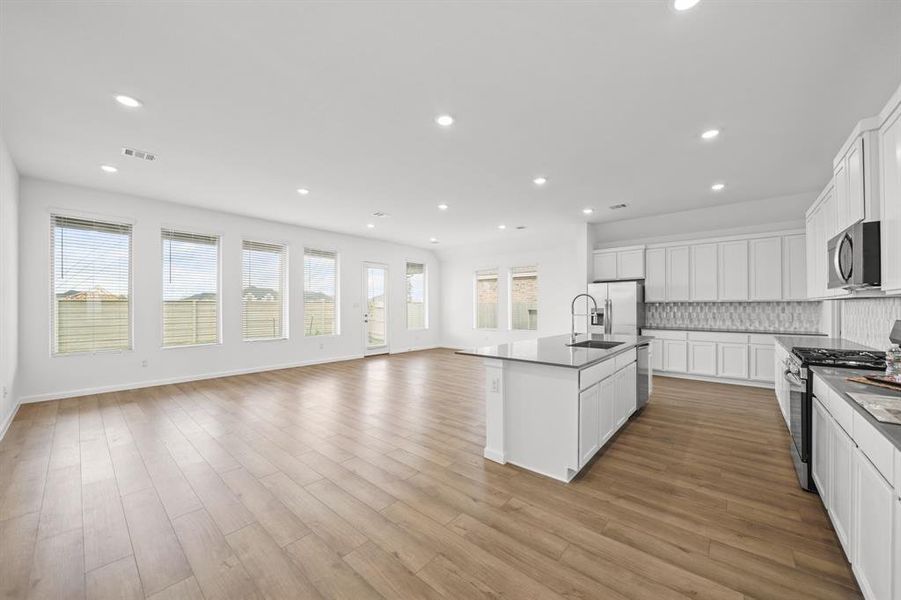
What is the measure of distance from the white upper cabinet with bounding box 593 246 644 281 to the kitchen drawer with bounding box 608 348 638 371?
3.16 m

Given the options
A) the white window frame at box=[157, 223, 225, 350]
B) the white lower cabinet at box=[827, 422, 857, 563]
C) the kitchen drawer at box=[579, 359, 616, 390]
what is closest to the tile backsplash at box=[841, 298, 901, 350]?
the white lower cabinet at box=[827, 422, 857, 563]

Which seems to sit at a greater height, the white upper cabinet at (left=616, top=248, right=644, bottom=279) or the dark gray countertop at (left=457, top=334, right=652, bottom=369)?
the white upper cabinet at (left=616, top=248, right=644, bottom=279)

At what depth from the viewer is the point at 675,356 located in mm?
6070

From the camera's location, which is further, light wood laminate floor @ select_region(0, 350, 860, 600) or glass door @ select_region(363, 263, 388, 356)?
glass door @ select_region(363, 263, 388, 356)

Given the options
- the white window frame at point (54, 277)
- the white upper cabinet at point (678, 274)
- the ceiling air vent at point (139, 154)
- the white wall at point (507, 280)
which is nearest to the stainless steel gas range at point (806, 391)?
the white upper cabinet at point (678, 274)

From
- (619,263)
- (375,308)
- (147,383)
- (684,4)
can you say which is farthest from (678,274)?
(147,383)

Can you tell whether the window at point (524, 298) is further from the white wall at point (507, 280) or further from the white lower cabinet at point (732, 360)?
the white lower cabinet at point (732, 360)

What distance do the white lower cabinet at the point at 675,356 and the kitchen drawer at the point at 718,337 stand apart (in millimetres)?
185

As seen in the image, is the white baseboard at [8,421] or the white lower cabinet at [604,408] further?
the white baseboard at [8,421]

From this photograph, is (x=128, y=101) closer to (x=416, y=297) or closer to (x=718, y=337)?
(x=416, y=297)

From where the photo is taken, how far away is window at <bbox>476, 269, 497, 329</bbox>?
31.3ft

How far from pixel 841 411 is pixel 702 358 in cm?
456

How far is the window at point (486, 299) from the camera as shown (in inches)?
375

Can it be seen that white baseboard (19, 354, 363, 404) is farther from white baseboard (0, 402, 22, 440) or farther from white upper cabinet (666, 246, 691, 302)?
white upper cabinet (666, 246, 691, 302)
